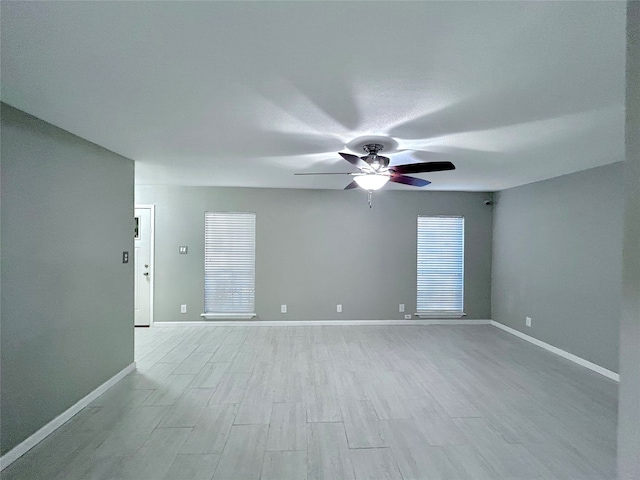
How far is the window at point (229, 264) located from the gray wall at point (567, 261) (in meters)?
4.39

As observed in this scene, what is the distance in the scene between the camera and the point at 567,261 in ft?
13.0

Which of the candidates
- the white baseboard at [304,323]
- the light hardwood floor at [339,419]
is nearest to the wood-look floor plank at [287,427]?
the light hardwood floor at [339,419]

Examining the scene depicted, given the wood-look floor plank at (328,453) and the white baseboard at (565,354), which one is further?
the white baseboard at (565,354)

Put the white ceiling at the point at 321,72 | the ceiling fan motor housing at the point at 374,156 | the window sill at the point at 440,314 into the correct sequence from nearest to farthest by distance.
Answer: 1. the white ceiling at the point at 321,72
2. the ceiling fan motor housing at the point at 374,156
3. the window sill at the point at 440,314

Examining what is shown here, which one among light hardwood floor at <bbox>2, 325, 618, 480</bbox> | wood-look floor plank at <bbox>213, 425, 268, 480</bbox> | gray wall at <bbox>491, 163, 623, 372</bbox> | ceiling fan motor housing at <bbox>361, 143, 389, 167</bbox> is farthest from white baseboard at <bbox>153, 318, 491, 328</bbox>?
ceiling fan motor housing at <bbox>361, 143, 389, 167</bbox>

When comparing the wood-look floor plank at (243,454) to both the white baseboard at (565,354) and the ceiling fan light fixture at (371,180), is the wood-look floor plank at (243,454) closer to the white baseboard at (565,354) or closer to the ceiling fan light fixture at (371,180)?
the ceiling fan light fixture at (371,180)

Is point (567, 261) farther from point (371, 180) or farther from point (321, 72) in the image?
point (321, 72)

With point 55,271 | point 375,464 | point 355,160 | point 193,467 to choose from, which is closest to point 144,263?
point 55,271

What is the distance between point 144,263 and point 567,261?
21.0 ft

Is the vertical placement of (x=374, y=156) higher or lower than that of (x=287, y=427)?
higher

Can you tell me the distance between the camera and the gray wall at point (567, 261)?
3.42 m

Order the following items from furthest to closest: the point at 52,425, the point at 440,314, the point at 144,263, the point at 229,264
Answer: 1. the point at 440,314
2. the point at 229,264
3. the point at 144,263
4. the point at 52,425

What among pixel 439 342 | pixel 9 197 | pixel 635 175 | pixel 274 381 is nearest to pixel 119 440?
pixel 274 381

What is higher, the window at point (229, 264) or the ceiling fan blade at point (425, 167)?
the ceiling fan blade at point (425, 167)
